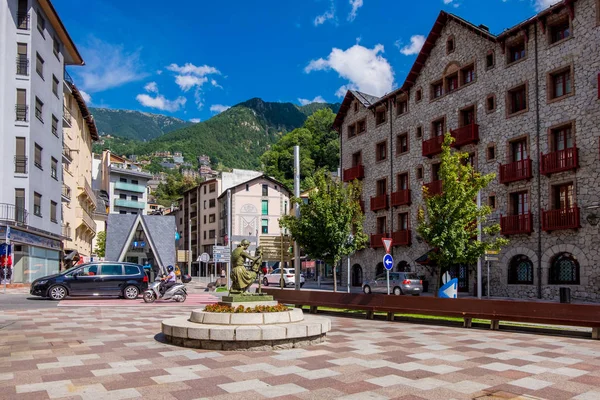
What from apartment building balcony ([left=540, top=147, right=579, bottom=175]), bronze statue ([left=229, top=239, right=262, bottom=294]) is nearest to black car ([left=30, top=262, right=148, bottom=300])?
bronze statue ([left=229, top=239, right=262, bottom=294])

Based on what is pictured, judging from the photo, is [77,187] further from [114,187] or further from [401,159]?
[114,187]

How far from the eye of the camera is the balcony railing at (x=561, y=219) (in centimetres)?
2519

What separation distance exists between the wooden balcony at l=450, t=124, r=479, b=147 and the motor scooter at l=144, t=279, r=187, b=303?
59.8ft

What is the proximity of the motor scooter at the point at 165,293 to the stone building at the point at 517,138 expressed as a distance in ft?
51.8

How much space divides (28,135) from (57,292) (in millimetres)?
13036

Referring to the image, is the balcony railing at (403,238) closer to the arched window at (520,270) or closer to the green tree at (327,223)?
the arched window at (520,270)

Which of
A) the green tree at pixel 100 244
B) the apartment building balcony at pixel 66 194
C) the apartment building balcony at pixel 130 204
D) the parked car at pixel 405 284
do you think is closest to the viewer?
the parked car at pixel 405 284

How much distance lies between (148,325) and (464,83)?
2553 centimetres

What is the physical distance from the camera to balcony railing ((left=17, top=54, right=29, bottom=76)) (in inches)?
1319

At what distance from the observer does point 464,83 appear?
33.3m

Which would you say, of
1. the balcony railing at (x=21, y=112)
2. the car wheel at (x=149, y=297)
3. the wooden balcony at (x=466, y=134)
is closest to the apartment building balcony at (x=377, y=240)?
the wooden balcony at (x=466, y=134)

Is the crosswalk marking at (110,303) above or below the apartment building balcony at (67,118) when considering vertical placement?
below

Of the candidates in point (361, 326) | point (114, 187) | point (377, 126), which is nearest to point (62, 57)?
point (377, 126)

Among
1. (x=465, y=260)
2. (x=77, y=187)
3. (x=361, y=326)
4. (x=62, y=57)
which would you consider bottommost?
(x=361, y=326)
